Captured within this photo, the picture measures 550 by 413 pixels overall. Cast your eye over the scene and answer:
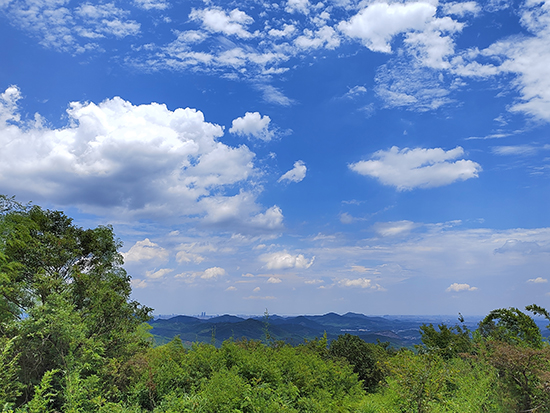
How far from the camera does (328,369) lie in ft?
46.2

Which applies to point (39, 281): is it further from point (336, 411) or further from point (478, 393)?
point (478, 393)

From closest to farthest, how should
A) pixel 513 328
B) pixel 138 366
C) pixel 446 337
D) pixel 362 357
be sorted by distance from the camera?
pixel 138 366, pixel 513 328, pixel 362 357, pixel 446 337

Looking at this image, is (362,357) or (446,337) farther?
(446,337)

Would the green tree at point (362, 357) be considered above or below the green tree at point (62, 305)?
below

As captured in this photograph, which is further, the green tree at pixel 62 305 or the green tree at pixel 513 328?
the green tree at pixel 513 328

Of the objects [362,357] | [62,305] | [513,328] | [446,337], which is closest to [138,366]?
[62,305]

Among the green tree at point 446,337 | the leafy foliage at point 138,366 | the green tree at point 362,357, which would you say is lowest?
the green tree at point 362,357

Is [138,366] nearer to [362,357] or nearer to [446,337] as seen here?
[362,357]

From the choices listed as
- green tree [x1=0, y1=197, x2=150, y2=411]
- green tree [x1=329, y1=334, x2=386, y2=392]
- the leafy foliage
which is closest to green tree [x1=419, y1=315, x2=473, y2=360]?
green tree [x1=329, y1=334, x2=386, y2=392]

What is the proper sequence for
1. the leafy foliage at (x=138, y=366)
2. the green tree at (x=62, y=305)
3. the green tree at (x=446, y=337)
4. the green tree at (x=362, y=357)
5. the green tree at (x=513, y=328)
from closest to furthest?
the leafy foliage at (x=138, y=366) < the green tree at (x=62, y=305) < the green tree at (x=513, y=328) < the green tree at (x=362, y=357) < the green tree at (x=446, y=337)

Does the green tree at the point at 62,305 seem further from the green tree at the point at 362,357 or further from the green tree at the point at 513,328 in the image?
the green tree at the point at 513,328

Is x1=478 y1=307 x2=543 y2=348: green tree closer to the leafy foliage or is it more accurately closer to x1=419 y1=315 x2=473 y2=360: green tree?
the leafy foliage

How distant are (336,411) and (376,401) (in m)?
1.78

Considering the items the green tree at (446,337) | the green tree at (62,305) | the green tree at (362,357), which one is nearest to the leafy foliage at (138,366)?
the green tree at (62,305)
